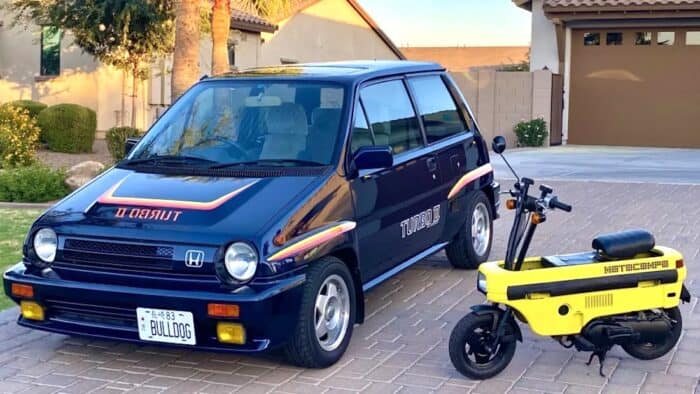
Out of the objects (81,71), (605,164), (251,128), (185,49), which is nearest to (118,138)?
(185,49)

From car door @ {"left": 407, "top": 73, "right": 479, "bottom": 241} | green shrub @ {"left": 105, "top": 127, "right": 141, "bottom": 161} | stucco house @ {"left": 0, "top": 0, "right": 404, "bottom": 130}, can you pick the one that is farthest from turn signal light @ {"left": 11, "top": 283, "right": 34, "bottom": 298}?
stucco house @ {"left": 0, "top": 0, "right": 404, "bottom": 130}

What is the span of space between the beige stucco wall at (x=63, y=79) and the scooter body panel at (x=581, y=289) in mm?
20616

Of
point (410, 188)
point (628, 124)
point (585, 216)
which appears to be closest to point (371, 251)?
point (410, 188)

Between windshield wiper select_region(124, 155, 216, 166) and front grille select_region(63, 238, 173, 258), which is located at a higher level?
windshield wiper select_region(124, 155, 216, 166)

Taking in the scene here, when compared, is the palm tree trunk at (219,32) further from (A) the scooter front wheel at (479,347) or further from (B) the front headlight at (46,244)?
(A) the scooter front wheel at (479,347)

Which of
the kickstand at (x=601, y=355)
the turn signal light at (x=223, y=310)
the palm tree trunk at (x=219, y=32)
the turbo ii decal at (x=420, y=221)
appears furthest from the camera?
the palm tree trunk at (x=219, y=32)

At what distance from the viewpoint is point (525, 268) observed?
18.2ft

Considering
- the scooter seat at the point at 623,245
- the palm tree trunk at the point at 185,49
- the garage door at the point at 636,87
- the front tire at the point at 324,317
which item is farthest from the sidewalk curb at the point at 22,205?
the garage door at the point at 636,87

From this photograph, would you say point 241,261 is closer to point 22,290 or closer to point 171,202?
point 171,202

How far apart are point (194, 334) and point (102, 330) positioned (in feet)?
1.89

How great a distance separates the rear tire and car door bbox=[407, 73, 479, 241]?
157 millimetres

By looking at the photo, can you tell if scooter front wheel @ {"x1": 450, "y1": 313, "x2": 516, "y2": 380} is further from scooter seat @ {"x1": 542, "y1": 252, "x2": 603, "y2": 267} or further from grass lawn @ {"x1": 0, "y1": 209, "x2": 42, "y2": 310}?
grass lawn @ {"x1": 0, "y1": 209, "x2": 42, "y2": 310}

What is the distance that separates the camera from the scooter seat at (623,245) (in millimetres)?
5406

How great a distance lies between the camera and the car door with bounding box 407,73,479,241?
7332mm
